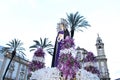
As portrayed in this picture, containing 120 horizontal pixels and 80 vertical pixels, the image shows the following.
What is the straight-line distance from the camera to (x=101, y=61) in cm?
4766

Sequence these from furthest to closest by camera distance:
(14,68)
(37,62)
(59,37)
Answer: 1. (14,68)
2. (59,37)
3. (37,62)

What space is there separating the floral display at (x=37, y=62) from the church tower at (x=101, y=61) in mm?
35783

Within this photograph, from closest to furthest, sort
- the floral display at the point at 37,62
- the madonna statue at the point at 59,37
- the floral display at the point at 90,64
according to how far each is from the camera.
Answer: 1. the floral display at the point at 90,64
2. the madonna statue at the point at 59,37
3. the floral display at the point at 37,62

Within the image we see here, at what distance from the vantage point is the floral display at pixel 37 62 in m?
12.2

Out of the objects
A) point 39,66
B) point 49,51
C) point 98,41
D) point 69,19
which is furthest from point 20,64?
point 39,66

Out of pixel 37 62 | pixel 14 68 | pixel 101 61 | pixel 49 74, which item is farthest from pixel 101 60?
pixel 49 74

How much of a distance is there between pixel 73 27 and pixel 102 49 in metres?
34.4

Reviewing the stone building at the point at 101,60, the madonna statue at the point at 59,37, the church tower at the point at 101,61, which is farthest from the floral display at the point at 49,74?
the church tower at the point at 101,61

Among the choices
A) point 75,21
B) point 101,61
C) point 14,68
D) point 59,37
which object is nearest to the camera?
point 59,37

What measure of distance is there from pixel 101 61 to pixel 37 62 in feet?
128

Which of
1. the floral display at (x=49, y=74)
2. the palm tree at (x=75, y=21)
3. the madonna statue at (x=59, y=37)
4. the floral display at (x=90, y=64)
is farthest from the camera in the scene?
the palm tree at (x=75, y=21)

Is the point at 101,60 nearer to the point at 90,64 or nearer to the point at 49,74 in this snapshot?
the point at 90,64

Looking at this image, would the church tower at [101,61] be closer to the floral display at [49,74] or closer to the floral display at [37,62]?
the floral display at [37,62]

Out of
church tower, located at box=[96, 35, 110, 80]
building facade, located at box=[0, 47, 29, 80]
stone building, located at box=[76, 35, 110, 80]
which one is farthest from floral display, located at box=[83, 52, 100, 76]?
church tower, located at box=[96, 35, 110, 80]
